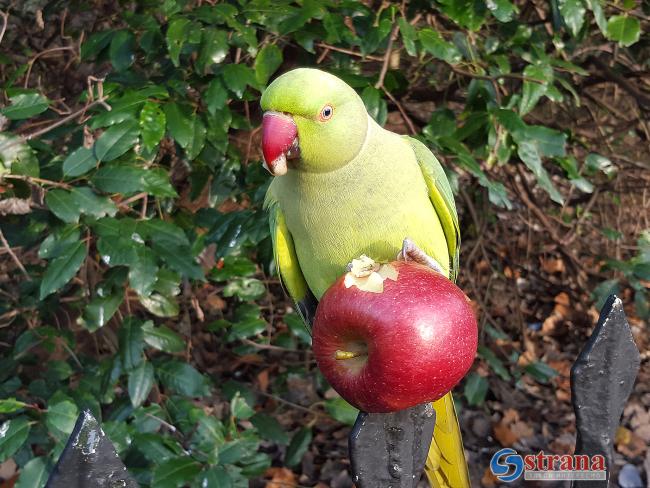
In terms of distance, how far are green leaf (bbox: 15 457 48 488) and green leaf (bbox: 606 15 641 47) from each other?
1.86 metres

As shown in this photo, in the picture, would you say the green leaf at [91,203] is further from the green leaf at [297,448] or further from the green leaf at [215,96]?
the green leaf at [297,448]

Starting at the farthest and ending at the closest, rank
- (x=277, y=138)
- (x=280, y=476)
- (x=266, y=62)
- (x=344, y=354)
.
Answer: (x=280, y=476)
(x=266, y=62)
(x=277, y=138)
(x=344, y=354)

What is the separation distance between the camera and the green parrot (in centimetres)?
114

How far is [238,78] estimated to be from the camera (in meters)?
1.64

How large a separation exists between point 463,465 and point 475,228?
1622mm

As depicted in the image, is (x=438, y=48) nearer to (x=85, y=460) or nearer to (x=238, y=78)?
(x=238, y=78)

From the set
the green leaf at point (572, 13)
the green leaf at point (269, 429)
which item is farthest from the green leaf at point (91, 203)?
the green leaf at point (572, 13)

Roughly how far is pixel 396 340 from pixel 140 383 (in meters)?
1.16

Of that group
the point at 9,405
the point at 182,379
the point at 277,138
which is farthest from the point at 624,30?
the point at 9,405

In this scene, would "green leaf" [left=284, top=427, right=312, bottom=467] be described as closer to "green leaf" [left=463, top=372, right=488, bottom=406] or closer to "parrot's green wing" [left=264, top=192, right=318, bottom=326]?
"green leaf" [left=463, top=372, right=488, bottom=406]

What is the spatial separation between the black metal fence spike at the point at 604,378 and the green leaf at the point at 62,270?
1.12 m

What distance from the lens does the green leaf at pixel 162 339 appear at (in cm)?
196

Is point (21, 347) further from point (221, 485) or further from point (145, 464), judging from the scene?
point (221, 485)

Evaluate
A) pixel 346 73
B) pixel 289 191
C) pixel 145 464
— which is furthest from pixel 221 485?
pixel 346 73
